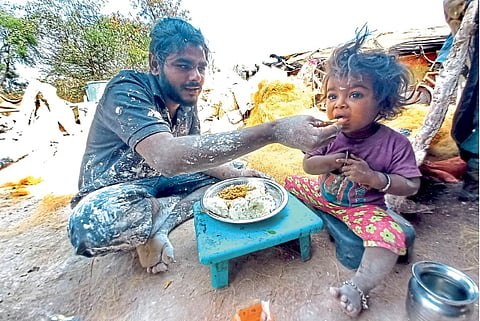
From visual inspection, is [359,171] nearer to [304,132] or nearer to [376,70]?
[304,132]

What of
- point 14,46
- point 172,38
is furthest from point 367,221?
point 14,46

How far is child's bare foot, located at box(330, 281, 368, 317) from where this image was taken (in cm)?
107

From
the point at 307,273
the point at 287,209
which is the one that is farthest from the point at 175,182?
the point at 307,273

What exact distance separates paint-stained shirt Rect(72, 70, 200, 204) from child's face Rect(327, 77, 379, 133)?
897 mm

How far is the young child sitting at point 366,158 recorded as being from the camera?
1.14 m

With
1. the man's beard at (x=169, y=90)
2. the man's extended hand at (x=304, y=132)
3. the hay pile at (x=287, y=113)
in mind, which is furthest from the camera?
the hay pile at (x=287, y=113)

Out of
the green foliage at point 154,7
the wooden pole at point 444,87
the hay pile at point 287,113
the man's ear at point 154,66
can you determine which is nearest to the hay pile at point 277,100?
the hay pile at point 287,113

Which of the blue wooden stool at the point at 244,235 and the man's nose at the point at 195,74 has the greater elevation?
the man's nose at the point at 195,74

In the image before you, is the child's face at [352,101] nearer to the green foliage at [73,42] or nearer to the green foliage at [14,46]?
the green foliage at [73,42]

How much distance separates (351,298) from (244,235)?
0.56m

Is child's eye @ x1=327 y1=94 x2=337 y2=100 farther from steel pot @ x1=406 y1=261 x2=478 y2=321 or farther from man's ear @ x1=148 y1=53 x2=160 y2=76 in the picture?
man's ear @ x1=148 y1=53 x2=160 y2=76

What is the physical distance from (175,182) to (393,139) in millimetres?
1530

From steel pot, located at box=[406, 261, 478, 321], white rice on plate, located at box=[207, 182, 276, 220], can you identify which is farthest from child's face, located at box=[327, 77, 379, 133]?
steel pot, located at box=[406, 261, 478, 321]

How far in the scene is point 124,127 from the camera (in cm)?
124
